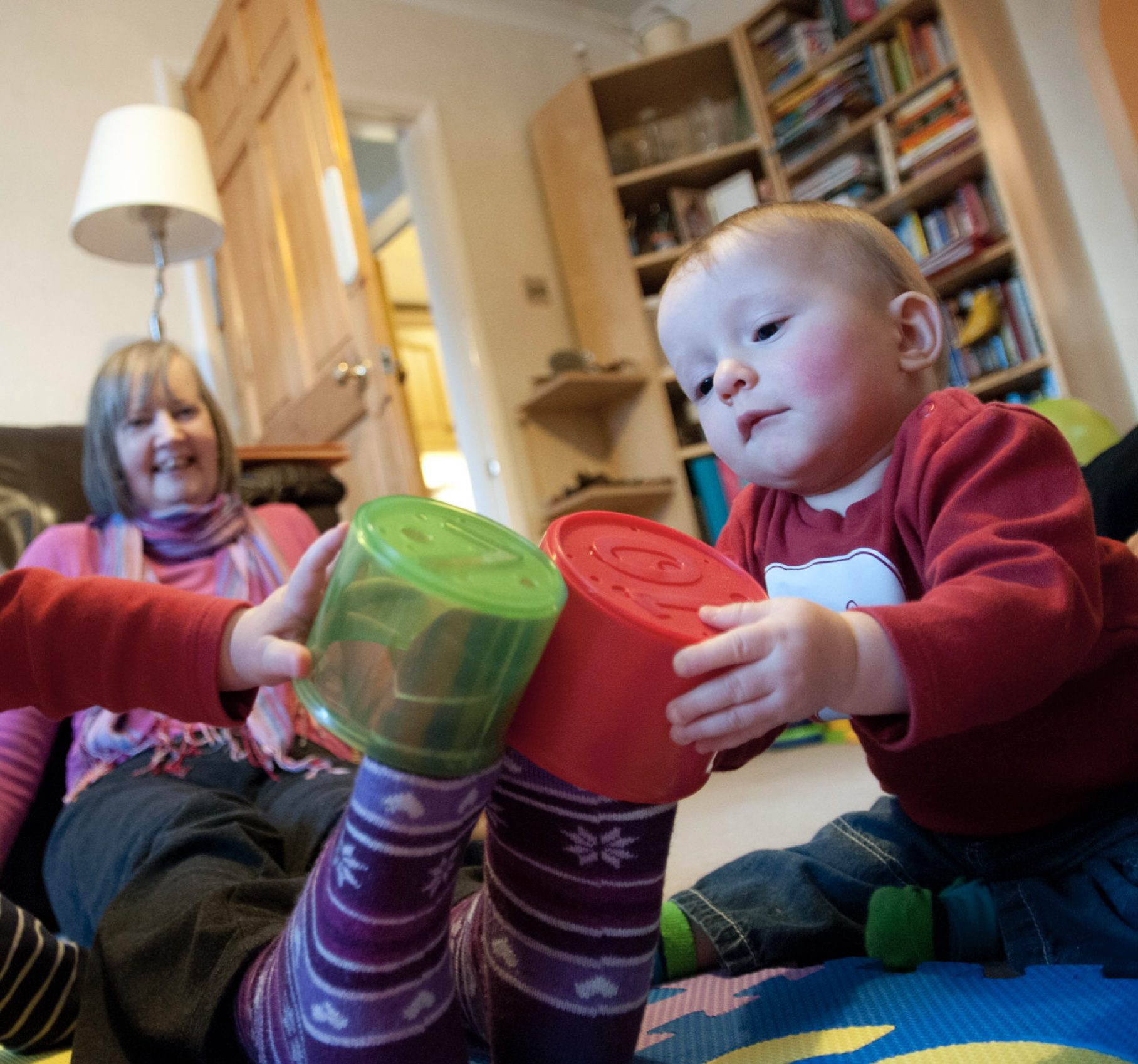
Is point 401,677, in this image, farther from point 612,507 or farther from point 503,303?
point 503,303

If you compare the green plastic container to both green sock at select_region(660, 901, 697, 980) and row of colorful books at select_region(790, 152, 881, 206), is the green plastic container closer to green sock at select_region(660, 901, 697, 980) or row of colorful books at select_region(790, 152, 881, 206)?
green sock at select_region(660, 901, 697, 980)

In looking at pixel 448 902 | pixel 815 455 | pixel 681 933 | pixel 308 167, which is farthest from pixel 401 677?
pixel 308 167

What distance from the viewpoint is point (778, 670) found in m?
0.47

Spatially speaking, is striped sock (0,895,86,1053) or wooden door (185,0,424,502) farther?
wooden door (185,0,424,502)

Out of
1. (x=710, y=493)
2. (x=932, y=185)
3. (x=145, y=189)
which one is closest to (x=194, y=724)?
(x=145, y=189)

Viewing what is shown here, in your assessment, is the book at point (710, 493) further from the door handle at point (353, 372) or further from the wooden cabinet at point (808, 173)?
the door handle at point (353, 372)

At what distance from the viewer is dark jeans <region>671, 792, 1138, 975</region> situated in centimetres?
67

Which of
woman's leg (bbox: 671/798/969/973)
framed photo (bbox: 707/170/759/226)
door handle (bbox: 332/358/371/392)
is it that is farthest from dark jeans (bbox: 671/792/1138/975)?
framed photo (bbox: 707/170/759/226)

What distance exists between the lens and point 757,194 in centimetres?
340

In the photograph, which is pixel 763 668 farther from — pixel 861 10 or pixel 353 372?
pixel 861 10

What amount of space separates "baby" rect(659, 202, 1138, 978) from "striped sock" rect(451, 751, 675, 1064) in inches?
3.8

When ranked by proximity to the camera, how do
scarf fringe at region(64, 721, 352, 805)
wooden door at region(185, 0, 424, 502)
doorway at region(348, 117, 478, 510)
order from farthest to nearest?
doorway at region(348, 117, 478, 510), wooden door at region(185, 0, 424, 502), scarf fringe at region(64, 721, 352, 805)

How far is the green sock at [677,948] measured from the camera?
0.82m

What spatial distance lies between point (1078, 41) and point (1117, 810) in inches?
116
